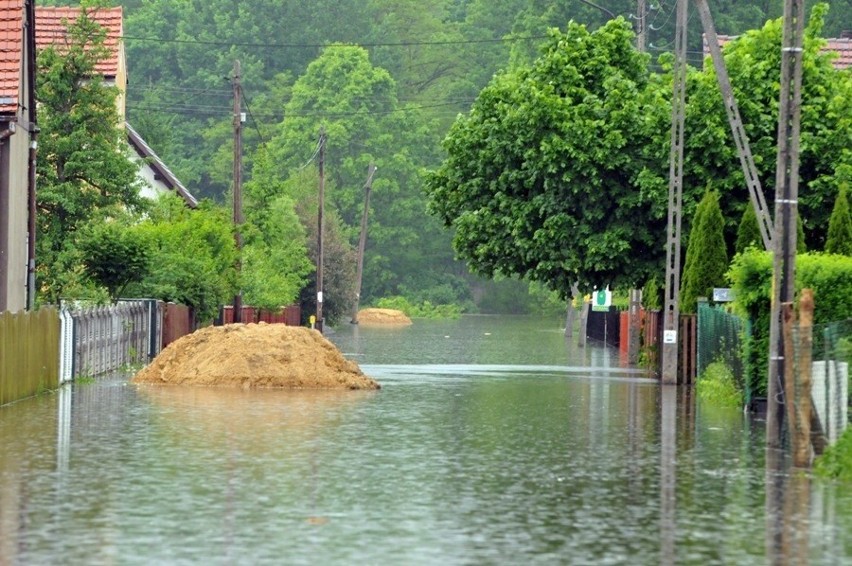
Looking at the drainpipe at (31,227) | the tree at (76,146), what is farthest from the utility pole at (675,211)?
the tree at (76,146)

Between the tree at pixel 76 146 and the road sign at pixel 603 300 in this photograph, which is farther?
the road sign at pixel 603 300

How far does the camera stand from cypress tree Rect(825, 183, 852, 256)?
3450 cm

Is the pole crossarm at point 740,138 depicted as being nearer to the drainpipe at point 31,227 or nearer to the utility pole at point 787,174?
the utility pole at point 787,174

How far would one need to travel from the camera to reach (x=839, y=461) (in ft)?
63.7

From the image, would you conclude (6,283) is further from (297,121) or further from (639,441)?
(297,121)

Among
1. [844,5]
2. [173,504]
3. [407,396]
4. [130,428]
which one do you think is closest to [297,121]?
[844,5]

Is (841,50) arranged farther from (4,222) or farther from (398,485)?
(398,485)

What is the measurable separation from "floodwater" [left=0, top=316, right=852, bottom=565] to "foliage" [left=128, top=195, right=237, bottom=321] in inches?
645

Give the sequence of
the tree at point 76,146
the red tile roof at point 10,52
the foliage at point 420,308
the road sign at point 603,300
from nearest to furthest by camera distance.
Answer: the red tile roof at point 10,52 → the tree at point 76,146 → the road sign at point 603,300 → the foliage at point 420,308

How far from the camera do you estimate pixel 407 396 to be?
33594mm

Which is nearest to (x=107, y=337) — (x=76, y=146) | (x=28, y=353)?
(x=76, y=146)

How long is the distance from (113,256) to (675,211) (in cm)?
1369

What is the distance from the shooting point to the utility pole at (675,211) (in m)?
38.6

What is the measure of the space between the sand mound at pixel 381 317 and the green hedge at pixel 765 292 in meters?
83.9
